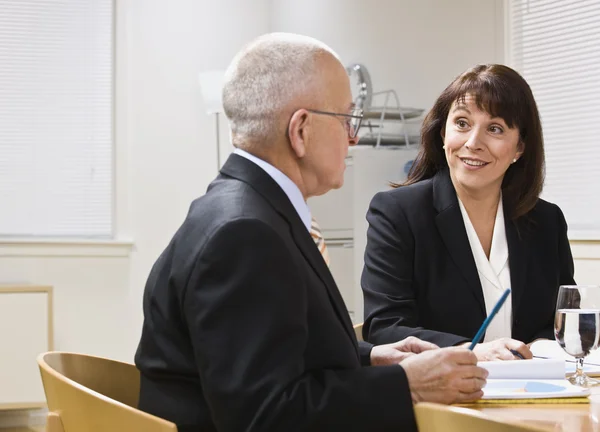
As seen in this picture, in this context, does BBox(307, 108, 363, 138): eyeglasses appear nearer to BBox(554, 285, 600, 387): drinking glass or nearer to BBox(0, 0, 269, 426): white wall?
BBox(554, 285, 600, 387): drinking glass

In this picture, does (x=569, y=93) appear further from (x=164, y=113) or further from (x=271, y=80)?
(x=271, y=80)

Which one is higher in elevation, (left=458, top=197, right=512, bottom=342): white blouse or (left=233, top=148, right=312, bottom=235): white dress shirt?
(left=233, top=148, right=312, bottom=235): white dress shirt

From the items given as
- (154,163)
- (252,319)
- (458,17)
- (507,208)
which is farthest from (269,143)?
(154,163)

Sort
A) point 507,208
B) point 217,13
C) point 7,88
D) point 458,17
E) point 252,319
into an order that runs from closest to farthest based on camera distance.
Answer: point 252,319 → point 507,208 → point 458,17 → point 7,88 → point 217,13

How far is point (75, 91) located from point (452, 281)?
414cm

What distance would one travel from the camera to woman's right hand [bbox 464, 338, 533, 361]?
1.95 metres

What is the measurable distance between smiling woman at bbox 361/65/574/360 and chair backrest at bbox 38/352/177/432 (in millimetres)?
786

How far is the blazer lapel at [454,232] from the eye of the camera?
8.12ft

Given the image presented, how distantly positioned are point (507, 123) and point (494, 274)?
0.45 metres

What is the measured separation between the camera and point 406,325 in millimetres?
2389

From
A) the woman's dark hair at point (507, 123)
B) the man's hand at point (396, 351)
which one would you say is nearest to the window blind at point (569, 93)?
the woman's dark hair at point (507, 123)

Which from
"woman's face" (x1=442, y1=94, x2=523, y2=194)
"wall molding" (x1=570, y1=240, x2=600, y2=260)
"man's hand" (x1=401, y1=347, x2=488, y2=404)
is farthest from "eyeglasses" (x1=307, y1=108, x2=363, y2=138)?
"wall molding" (x1=570, y1=240, x2=600, y2=260)

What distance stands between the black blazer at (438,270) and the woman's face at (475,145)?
74 millimetres

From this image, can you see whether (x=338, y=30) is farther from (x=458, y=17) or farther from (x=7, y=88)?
(x=7, y=88)
